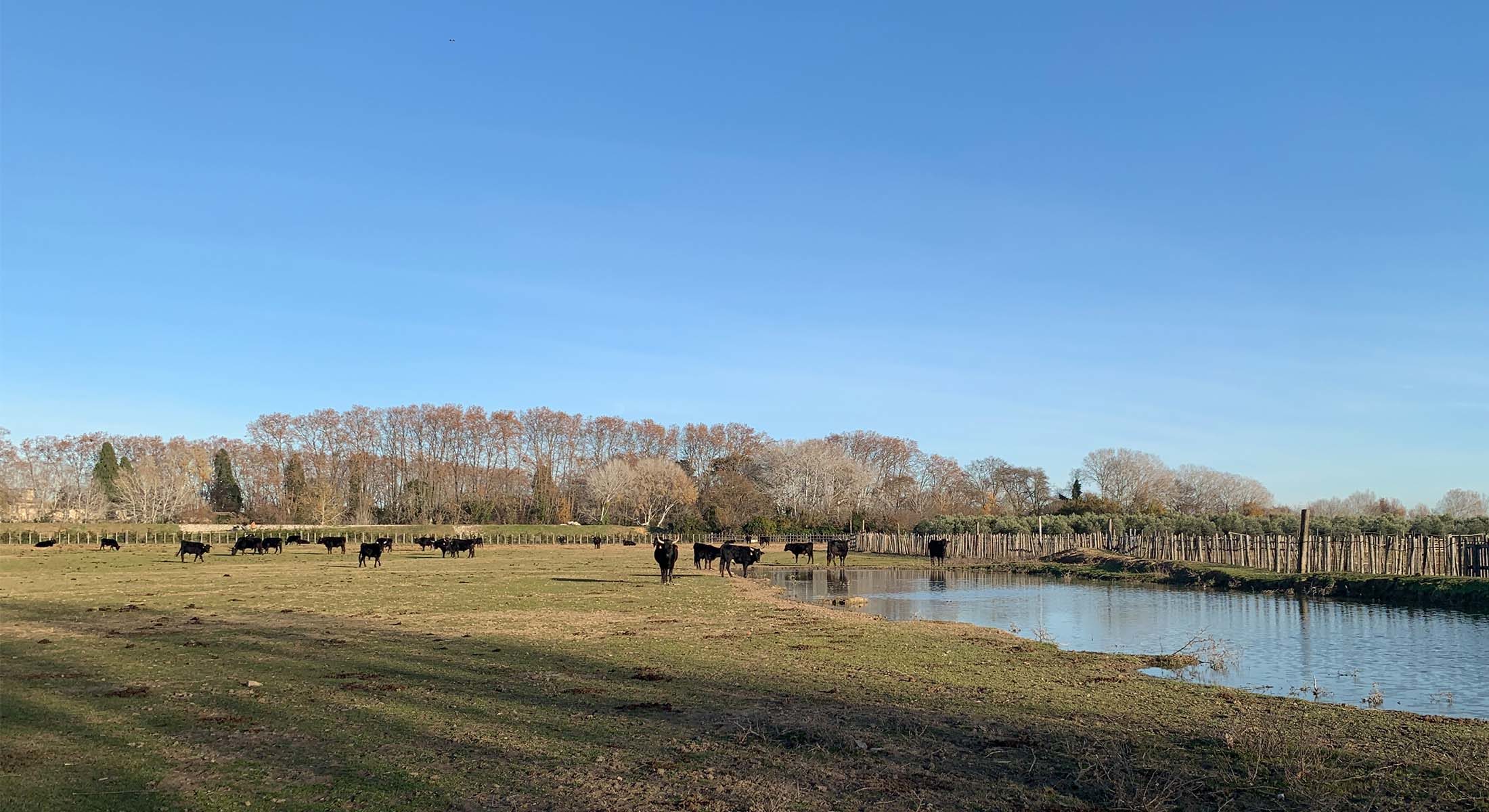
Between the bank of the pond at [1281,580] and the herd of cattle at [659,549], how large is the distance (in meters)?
8.82

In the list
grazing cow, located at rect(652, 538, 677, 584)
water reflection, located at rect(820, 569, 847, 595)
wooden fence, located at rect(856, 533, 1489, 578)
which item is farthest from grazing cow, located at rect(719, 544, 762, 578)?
wooden fence, located at rect(856, 533, 1489, 578)

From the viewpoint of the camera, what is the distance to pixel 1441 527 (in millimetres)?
47594

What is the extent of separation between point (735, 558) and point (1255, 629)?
83.6 ft

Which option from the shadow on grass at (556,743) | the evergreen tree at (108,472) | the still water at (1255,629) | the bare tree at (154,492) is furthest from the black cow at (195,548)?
the evergreen tree at (108,472)

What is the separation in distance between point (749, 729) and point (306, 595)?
21133mm

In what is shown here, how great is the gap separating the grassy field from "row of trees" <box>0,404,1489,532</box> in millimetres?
83027

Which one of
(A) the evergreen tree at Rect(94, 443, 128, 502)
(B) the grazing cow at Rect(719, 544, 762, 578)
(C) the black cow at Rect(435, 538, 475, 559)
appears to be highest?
(A) the evergreen tree at Rect(94, 443, 128, 502)

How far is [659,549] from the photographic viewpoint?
3509cm

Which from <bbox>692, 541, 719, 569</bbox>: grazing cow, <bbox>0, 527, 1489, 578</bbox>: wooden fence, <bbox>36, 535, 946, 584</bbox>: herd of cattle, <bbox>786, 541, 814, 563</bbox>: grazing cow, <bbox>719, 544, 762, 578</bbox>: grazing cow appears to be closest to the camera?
<bbox>0, 527, 1489, 578</bbox>: wooden fence

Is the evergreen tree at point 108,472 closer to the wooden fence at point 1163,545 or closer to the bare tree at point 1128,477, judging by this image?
the wooden fence at point 1163,545

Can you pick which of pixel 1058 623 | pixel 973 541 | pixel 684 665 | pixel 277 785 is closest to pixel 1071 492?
pixel 973 541

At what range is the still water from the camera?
14773 mm

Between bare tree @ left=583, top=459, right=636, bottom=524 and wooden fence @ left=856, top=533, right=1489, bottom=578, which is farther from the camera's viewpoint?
bare tree @ left=583, top=459, right=636, bottom=524

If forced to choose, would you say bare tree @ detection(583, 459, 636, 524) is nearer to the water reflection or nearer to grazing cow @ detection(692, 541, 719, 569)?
the water reflection
